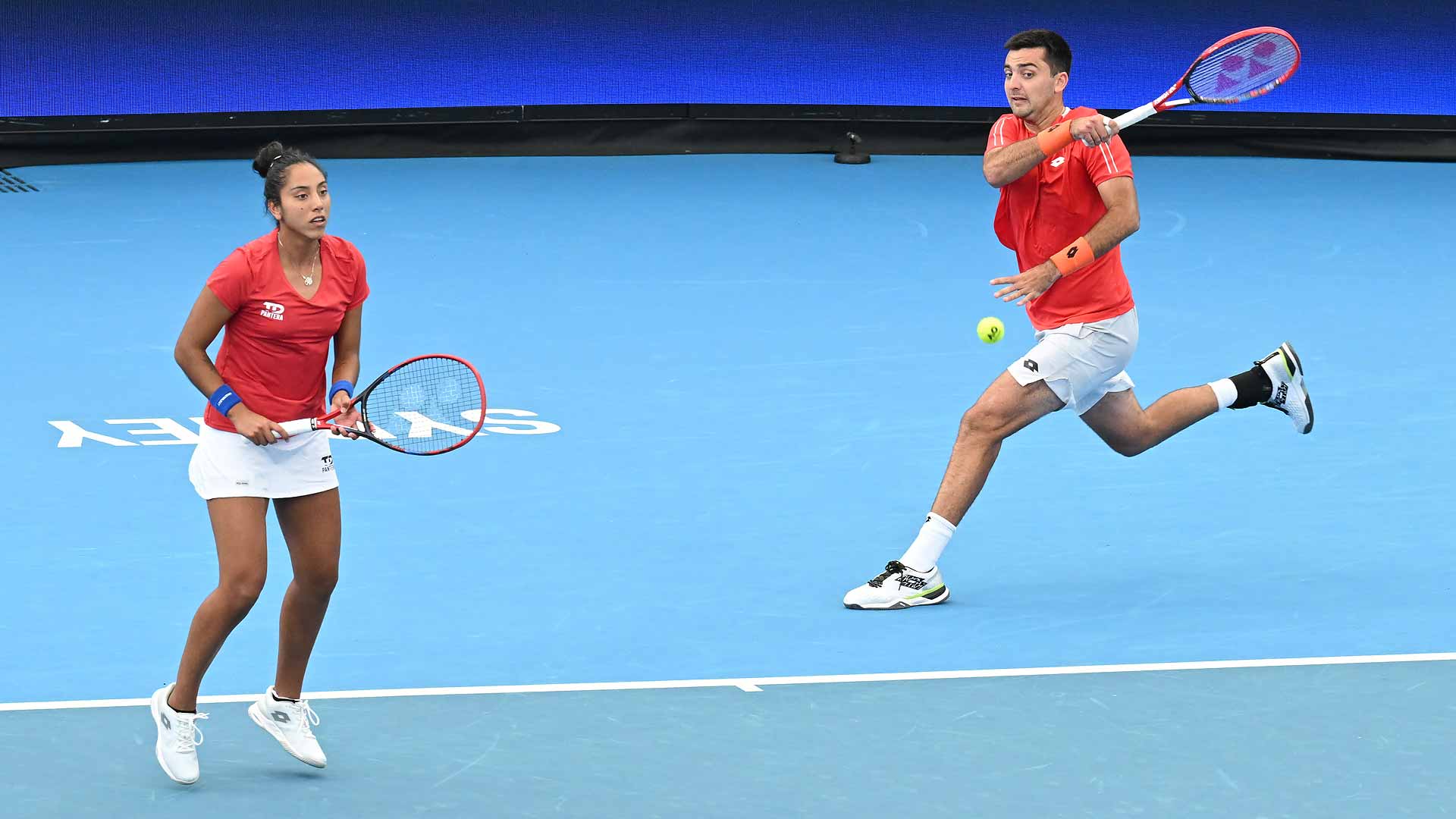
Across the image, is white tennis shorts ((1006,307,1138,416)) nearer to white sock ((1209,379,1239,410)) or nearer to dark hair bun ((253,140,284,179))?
white sock ((1209,379,1239,410))

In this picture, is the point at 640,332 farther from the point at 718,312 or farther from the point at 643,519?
the point at 643,519

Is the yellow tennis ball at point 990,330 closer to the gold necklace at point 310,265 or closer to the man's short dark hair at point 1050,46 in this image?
the man's short dark hair at point 1050,46

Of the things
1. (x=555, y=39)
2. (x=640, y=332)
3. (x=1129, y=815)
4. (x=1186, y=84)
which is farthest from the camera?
(x=555, y=39)

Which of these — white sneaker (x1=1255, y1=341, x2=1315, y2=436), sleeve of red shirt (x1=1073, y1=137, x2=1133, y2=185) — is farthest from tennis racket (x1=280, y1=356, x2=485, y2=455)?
white sneaker (x1=1255, y1=341, x2=1315, y2=436)

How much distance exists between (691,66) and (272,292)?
13.1 m

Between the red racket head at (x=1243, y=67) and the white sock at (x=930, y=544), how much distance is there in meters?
2.02

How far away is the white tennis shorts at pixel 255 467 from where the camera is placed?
5.43 meters

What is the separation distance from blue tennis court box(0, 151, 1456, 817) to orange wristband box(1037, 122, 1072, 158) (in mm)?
1579

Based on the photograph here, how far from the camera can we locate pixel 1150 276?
13.0 metres

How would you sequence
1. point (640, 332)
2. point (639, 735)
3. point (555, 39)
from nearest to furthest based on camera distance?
1. point (639, 735)
2. point (640, 332)
3. point (555, 39)

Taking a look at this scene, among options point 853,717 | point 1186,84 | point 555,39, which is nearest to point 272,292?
point 853,717

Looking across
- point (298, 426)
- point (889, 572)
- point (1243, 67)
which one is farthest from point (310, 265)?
point (1243, 67)

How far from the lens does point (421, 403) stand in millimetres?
5746

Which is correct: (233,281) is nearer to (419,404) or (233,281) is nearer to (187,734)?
(419,404)
